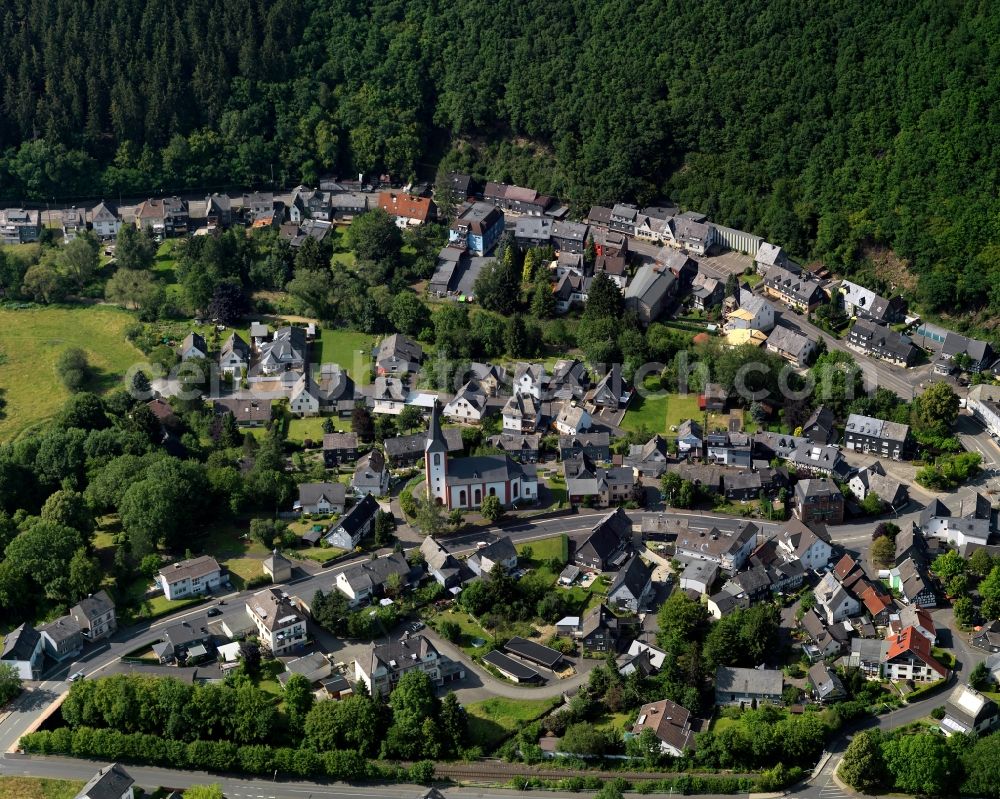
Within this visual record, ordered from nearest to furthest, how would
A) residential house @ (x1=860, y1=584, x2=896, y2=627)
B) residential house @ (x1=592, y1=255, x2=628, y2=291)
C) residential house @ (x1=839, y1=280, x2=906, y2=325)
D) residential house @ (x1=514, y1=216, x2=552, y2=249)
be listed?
residential house @ (x1=860, y1=584, x2=896, y2=627) < residential house @ (x1=839, y1=280, x2=906, y2=325) < residential house @ (x1=592, y1=255, x2=628, y2=291) < residential house @ (x1=514, y1=216, x2=552, y2=249)

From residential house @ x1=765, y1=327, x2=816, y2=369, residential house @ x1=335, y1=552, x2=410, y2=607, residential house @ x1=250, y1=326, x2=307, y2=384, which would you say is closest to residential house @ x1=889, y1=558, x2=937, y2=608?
residential house @ x1=765, y1=327, x2=816, y2=369

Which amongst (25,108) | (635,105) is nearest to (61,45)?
(25,108)

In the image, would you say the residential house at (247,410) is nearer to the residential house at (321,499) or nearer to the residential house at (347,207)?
the residential house at (321,499)

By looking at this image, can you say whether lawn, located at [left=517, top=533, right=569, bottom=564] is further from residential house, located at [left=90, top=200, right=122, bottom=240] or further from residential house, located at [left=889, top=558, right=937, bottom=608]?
residential house, located at [left=90, top=200, right=122, bottom=240]

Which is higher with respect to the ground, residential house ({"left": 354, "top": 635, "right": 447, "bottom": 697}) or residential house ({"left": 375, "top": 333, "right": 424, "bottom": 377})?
residential house ({"left": 375, "top": 333, "right": 424, "bottom": 377})

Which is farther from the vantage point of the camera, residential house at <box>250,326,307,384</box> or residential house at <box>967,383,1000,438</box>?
residential house at <box>250,326,307,384</box>

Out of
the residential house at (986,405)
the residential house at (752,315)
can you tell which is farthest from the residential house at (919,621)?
the residential house at (752,315)
